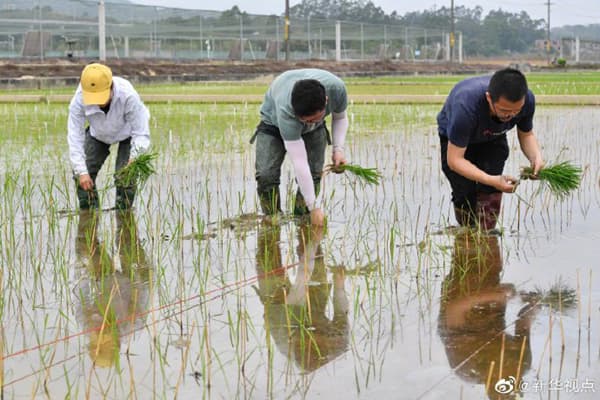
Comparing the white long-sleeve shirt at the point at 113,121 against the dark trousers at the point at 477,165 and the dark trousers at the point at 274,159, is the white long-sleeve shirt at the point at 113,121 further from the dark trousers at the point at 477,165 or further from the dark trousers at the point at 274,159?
the dark trousers at the point at 477,165

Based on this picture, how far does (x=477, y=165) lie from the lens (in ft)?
17.7

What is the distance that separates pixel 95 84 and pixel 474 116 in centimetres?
243

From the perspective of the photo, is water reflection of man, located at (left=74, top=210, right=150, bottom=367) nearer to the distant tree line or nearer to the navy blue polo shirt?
the navy blue polo shirt

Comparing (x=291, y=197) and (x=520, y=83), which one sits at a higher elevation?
(x=520, y=83)

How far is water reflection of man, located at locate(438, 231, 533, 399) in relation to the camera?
3.03m

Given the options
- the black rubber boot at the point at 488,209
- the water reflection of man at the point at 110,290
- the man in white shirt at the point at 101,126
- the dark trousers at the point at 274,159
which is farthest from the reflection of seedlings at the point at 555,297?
the man in white shirt at the point at 101,126

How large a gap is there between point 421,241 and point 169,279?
1.54 metres

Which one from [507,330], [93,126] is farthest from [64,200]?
[507,330]

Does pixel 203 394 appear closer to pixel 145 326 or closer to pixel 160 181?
pixel 145 326

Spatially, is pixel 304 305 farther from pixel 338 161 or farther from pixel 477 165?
pixel 477 165

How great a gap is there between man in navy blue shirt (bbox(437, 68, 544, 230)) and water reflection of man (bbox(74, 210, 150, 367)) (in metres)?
1.82

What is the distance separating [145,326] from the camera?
11.9 feet

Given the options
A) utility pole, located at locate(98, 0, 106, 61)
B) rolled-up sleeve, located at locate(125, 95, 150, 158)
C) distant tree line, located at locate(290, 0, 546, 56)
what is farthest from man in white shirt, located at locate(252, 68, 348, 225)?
distant tree line, located at locate(290, 0, 546, 56)

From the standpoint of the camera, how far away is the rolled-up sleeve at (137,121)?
6090mm
